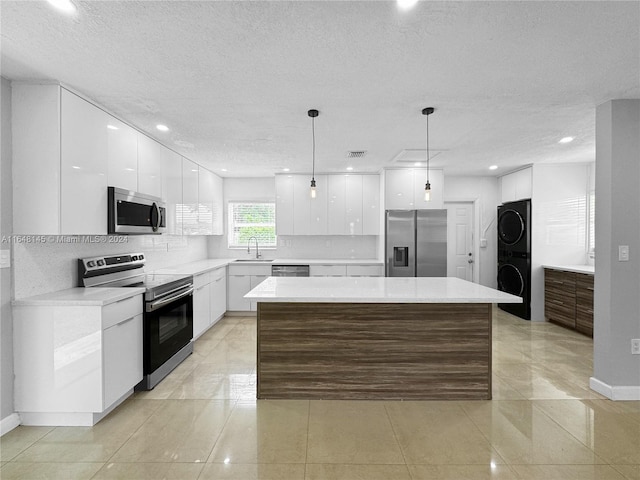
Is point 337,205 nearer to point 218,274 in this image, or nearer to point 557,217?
point 218,274

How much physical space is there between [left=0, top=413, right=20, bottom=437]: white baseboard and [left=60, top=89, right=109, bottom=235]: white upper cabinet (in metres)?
1.31

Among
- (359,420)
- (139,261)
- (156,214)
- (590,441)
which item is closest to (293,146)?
(156,214)

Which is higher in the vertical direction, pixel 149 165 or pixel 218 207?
pixel 149 165

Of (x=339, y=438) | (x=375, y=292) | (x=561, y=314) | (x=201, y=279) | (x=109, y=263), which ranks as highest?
(x=109, y=263)

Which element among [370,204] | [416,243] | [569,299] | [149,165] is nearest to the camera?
[149,165]

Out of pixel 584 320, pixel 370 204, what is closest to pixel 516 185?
pixel 584 320

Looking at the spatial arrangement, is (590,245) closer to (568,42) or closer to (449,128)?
(449,128)

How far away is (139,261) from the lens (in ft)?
12.8

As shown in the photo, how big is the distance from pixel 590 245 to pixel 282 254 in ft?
15.7

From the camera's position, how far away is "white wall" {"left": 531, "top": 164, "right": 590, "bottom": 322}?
17.1ft

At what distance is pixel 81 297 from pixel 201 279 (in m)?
2.00

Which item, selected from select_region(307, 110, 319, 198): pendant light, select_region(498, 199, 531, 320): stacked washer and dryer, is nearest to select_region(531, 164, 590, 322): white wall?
select_region(498, 199, 531, 320): stacked washer and dryer

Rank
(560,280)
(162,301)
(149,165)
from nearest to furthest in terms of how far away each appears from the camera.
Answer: (162,301)
(149,165)
(560,280)

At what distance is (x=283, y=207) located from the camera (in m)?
5.88
